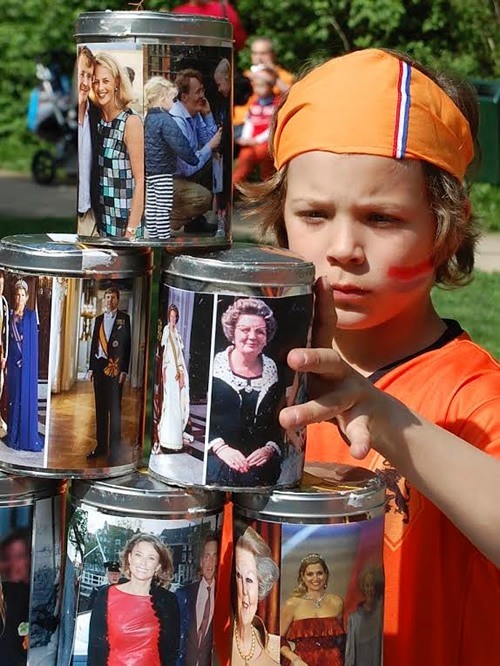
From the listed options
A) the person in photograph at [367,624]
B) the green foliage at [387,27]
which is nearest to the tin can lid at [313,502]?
the person in photograph at [367,624]

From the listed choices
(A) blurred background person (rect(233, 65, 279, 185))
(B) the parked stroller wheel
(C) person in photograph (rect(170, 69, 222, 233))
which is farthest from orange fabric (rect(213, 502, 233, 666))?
(B) the parked stroller wheel

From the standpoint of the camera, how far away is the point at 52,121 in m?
13.6

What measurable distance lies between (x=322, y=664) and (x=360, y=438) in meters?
0.35

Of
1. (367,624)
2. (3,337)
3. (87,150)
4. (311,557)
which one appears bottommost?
(367,624)

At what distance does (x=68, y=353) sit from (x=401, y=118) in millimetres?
777

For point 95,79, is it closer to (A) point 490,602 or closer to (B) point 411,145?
(B) point 411,145

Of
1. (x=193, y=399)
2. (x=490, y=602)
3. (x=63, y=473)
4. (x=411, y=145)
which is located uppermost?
(x=411, y=145)

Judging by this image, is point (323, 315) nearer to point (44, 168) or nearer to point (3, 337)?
point (3, 337)

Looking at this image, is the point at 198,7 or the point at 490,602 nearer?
the point at 490,602

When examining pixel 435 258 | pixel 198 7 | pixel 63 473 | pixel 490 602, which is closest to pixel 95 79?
pixel 63 473

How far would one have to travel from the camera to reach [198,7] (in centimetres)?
1077

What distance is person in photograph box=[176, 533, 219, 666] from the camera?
197 cm

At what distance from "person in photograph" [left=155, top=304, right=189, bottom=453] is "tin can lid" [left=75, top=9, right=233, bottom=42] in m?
0.42

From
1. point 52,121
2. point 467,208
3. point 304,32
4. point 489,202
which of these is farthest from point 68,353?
point 304,32
